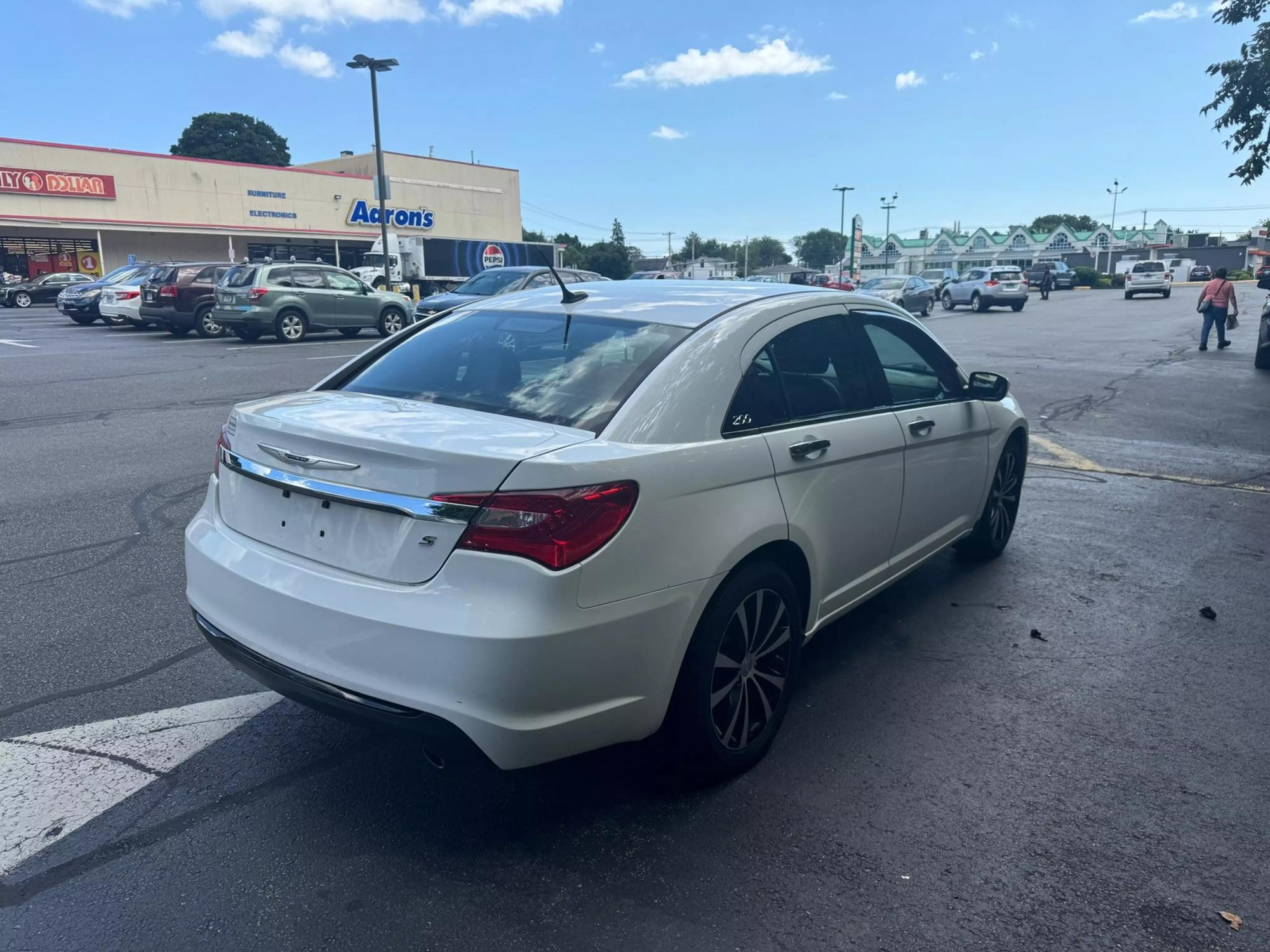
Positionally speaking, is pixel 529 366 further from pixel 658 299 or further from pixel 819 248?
pixel 819 248

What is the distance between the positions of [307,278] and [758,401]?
19.3 metres

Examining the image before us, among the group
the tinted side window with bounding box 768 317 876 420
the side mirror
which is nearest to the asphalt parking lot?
the side mirror

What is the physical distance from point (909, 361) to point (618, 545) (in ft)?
8.39

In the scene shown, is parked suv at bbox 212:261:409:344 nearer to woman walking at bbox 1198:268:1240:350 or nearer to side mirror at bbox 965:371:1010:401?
side mirror at bbox 965:371:1010:401

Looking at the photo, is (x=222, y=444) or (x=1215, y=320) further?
(x=1215, y=320)

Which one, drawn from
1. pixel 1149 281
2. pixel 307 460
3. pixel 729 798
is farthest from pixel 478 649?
pixel 1149 281

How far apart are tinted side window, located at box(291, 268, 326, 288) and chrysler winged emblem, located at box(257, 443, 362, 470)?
1878 cm

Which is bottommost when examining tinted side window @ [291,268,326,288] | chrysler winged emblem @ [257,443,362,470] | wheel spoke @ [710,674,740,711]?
wheel spoke @ [710,674,740,711]

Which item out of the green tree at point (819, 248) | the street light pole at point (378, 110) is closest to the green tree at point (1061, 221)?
the green tree at point (819, 248)

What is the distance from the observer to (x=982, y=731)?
3627 mm

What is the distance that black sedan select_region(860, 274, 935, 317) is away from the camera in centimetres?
3209

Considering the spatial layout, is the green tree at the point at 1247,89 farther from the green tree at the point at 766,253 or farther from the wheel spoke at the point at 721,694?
the green tree at the point at 766,253

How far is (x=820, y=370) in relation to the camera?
3.80 meters

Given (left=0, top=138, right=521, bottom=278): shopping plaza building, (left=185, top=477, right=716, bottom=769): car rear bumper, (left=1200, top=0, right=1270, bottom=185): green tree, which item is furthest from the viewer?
(left=0, top=138, right=521, bottom=278): shopping plaza building
